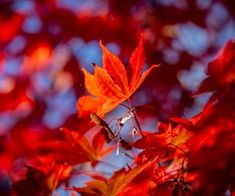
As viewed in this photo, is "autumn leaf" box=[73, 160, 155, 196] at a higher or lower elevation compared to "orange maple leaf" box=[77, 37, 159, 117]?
lower

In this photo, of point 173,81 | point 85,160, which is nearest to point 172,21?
point 173,81

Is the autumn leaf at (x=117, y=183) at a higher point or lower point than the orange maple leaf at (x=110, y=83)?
lower

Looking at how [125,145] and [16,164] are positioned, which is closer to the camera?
[125,145]

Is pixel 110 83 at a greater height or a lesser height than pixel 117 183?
greater

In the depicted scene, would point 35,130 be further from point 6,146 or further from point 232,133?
point 232,133

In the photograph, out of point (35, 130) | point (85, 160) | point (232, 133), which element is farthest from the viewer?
point (35, 130)

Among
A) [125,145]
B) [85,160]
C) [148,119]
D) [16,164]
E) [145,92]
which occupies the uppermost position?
[125,145]

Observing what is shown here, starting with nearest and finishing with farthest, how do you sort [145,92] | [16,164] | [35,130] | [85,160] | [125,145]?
[125,145], [85,160], [16,164], [35,130], [145,92]

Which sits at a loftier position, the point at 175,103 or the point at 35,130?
the point at 35,130
